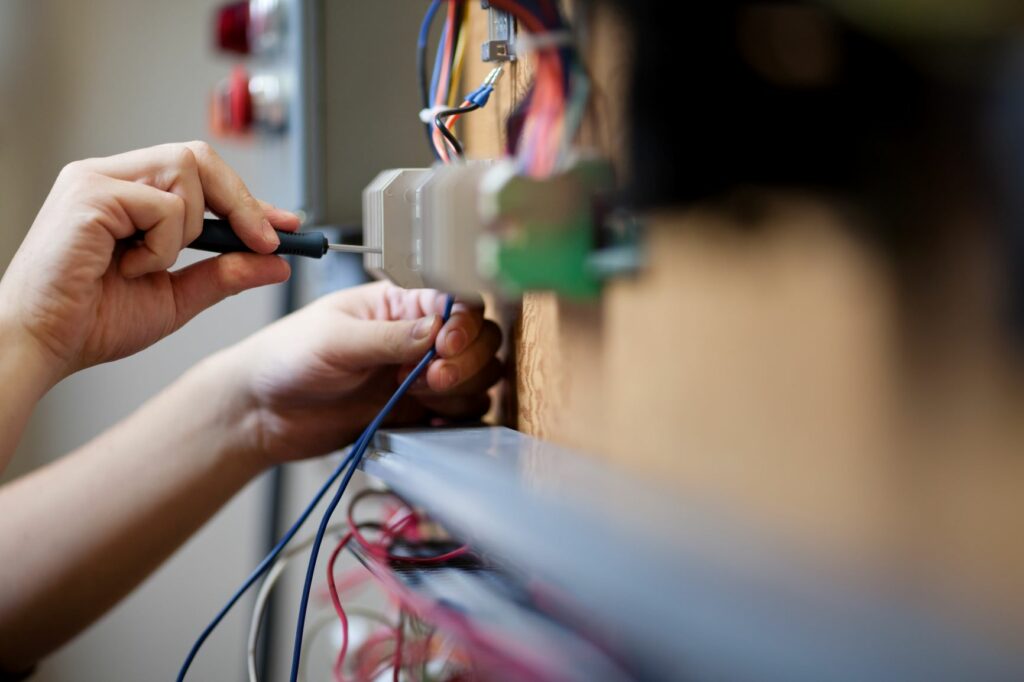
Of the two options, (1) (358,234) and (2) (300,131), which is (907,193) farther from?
(2) (300,131)

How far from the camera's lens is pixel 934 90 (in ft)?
0.93

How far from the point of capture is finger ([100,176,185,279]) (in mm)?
609

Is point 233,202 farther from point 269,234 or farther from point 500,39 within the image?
point 500,39

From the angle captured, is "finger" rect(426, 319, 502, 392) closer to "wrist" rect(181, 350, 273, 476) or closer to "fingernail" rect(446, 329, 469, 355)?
"fingernail" rect(446, 329, 469, 355)

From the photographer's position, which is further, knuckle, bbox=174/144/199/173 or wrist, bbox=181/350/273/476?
wrist, bbox=181/350/273/476

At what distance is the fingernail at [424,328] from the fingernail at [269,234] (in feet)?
0.43

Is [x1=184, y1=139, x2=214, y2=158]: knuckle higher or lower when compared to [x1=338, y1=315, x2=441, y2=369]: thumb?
higher

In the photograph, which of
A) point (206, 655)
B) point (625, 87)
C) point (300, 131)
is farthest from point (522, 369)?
point (206, 655)

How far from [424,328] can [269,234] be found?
5.6 inches

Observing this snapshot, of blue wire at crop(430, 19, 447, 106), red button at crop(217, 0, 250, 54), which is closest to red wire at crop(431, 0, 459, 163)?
blue wire at crop(430, 19, 447, 106)

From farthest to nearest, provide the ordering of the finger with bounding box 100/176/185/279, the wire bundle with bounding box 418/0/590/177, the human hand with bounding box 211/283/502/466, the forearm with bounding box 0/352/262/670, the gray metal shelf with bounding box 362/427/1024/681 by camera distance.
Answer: the forearm with bounding box 0/352/262/670, the human hand with bounding box 211/283/502/466, the finger with bounding box 100/176/185/279, the wire bundle with bounding box 418/0/590/177, the gray metal shelf with bounding box 362/427/1024/681

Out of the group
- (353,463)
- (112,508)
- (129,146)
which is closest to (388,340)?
(353,463)

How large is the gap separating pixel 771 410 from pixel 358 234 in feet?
2.27

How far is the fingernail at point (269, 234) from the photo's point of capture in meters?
0.64
